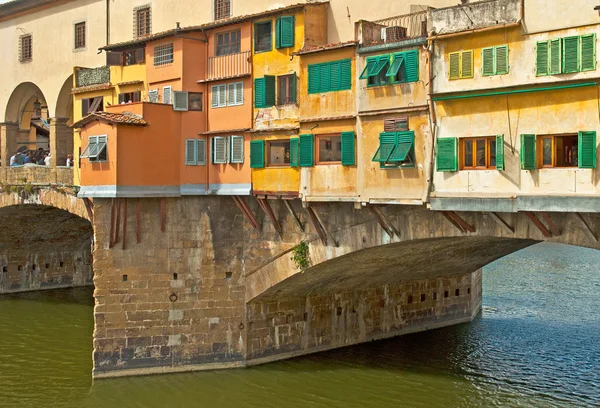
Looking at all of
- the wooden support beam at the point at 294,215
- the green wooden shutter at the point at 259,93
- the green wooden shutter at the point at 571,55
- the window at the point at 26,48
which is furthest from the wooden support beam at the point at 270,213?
the window at the point at 26,48

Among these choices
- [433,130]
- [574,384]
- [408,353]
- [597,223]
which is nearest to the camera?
[597,223]

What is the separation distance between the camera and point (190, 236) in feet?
82.9

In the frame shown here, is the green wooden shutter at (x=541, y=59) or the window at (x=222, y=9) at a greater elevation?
the window at (x=222, y=9)

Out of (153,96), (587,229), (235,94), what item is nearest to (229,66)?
(235,94)

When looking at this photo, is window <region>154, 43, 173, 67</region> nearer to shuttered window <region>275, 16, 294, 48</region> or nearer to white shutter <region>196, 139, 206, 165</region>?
white shutter <region>196, 139, 206, 165</region>

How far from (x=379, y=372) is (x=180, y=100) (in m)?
11.1

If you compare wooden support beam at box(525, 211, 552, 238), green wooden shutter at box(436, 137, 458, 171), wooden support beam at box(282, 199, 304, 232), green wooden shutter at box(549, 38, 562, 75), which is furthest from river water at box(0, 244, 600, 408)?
green wooden shutter at box(549, 38, 562, 75)

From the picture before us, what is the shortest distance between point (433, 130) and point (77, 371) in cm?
1470

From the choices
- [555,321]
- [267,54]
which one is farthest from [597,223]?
[555,321]

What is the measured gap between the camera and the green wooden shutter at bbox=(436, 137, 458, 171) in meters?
19.0

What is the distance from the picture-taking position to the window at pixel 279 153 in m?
23.6

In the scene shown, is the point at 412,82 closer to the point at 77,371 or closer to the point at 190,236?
the point at 190,236

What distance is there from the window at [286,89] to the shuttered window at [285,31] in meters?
0.95

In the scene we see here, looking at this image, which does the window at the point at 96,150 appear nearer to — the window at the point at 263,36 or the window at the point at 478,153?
the window at the point at 263,36
